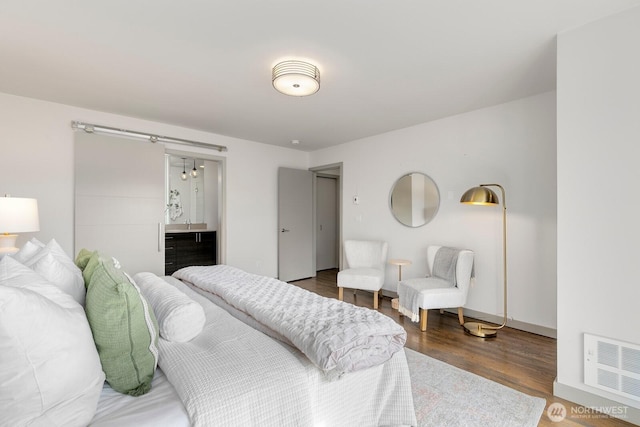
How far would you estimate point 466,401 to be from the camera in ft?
6.43

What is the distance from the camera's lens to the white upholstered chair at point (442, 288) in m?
3.16

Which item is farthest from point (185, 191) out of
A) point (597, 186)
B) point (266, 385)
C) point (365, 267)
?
point (597, 186)

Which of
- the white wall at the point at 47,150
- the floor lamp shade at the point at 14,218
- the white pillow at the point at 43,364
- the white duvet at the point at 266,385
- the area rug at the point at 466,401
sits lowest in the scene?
the area rug at the point at 466,401

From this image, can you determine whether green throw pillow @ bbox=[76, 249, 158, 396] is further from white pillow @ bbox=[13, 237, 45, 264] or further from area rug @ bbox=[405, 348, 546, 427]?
area rug @ bbox=[405, 348, 546, 427]

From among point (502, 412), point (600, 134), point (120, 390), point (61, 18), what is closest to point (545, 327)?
point (502, 412)

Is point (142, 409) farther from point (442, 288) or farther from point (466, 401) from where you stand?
point (442, 288)

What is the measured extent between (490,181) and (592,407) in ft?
7.54

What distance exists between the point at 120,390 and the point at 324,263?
19.0 ft

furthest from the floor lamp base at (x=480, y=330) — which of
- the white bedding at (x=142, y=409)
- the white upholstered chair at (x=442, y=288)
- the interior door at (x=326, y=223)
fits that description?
the interior door at (x=326, y=223)

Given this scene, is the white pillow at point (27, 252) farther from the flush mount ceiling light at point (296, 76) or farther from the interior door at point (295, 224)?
the interior door at point (295, 224)

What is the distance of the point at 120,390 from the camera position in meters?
1.08

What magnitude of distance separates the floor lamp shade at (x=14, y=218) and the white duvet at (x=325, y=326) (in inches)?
81.0

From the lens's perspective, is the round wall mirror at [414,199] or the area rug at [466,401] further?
the round wall mirror at [414,199]

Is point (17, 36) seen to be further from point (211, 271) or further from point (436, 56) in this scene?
point (436, 56)
